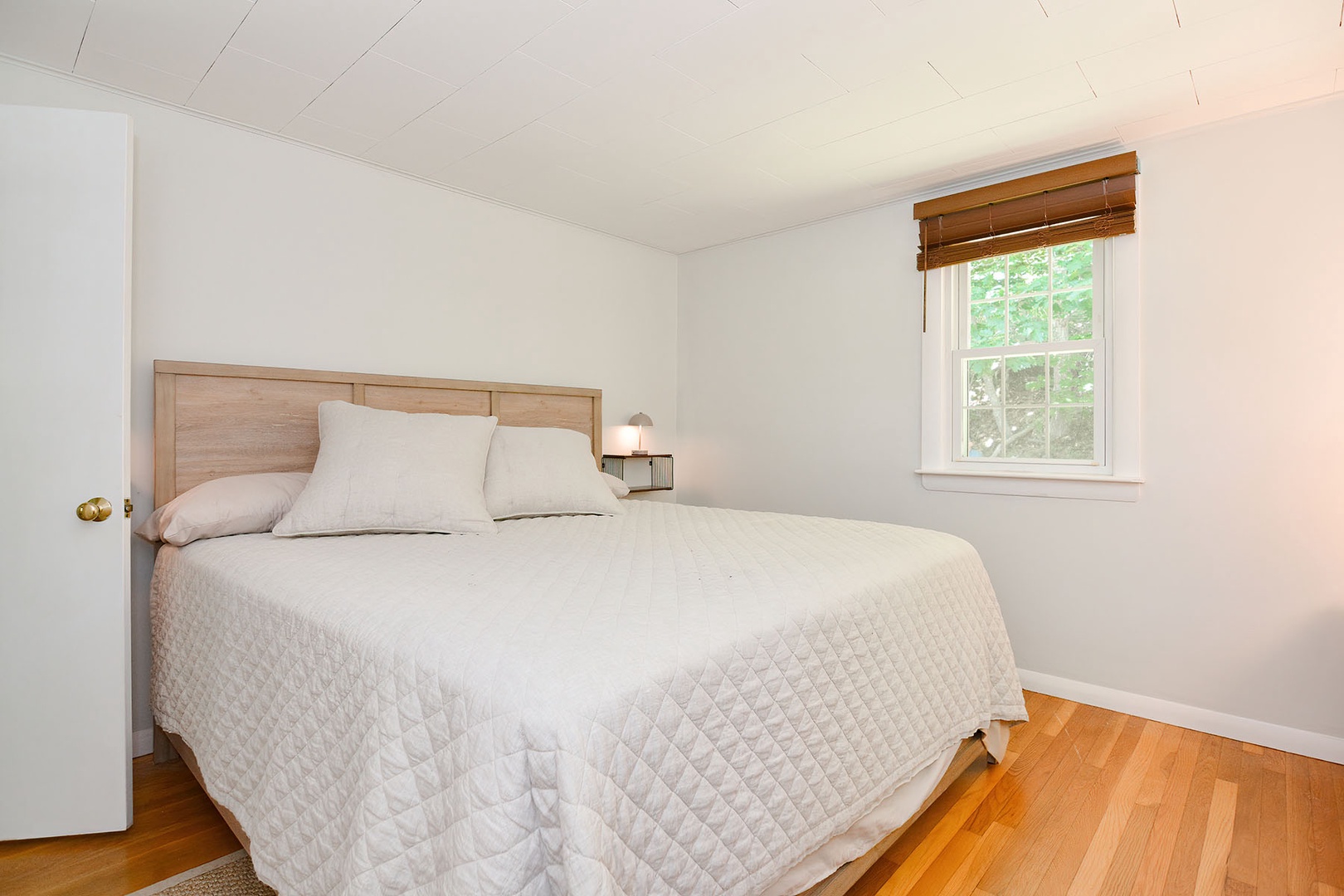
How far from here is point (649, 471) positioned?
427 centimetres

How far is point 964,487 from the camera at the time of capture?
3182mm

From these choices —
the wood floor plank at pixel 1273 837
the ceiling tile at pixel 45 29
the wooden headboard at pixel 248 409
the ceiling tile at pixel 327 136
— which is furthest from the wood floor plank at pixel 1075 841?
the ceiling tile at pixel 45 29

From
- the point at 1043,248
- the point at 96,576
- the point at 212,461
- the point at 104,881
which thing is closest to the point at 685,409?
the point at 1043,248

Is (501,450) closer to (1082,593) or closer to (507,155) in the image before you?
(507,155)

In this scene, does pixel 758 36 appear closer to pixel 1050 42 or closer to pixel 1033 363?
pixel 1050 42

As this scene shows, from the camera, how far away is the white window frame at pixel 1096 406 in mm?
2725

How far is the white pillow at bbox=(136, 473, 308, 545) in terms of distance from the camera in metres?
2.13

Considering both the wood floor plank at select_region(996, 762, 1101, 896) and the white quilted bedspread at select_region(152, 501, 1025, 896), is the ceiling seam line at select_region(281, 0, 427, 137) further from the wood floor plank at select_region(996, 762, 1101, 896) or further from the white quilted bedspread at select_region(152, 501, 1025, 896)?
the wood floor plank at select_region(996, 762, 1101, 896)

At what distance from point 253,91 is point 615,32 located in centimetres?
132

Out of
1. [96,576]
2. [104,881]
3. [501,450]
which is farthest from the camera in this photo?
[501,450]

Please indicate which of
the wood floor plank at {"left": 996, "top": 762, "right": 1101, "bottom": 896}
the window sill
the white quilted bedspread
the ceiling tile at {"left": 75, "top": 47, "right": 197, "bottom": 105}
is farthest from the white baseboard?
the ceiling tile at {"left": 75, "top": 47, "right": 197, "bottom": 105}

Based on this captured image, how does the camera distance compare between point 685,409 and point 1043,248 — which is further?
point 685,409

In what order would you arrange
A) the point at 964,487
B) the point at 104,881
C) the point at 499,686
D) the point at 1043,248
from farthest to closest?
the point at 964,487
the point at 1043,248
the point at 104,881
the point at 499,686

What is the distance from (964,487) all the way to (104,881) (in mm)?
3267
